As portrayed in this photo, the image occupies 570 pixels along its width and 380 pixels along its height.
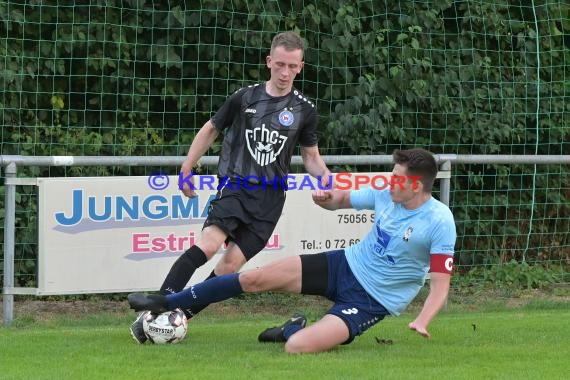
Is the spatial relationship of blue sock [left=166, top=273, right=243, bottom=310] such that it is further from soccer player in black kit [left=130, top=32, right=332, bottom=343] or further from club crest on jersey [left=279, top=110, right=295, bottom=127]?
club crest on jersey [left=279, top=110, right=295, bottom=127]

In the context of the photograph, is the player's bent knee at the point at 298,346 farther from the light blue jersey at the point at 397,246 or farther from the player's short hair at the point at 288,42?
the player's short hair at the point at 288,42

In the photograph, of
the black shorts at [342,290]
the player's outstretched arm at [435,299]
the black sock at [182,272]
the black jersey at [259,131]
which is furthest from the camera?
the black jersey at [259,131]

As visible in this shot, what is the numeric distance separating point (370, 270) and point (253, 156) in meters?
1.22

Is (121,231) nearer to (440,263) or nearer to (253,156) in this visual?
(253,156)

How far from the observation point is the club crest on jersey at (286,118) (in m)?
8.00

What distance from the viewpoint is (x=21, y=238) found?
997 centimetres

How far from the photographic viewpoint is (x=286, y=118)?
8016 mm

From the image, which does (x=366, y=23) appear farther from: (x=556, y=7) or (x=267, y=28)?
(x=556, y=7)

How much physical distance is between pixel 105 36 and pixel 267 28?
1480 millimetres

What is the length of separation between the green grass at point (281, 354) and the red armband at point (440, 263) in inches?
20.8

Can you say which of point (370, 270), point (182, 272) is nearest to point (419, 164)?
point (370, 270)

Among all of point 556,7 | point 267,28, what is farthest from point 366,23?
point 556,7

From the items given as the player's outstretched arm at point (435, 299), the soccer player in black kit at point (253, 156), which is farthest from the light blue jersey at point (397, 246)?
the soccer player in black kit at point (253, 156)

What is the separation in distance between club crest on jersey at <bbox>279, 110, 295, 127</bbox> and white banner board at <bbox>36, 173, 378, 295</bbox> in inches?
70.8
